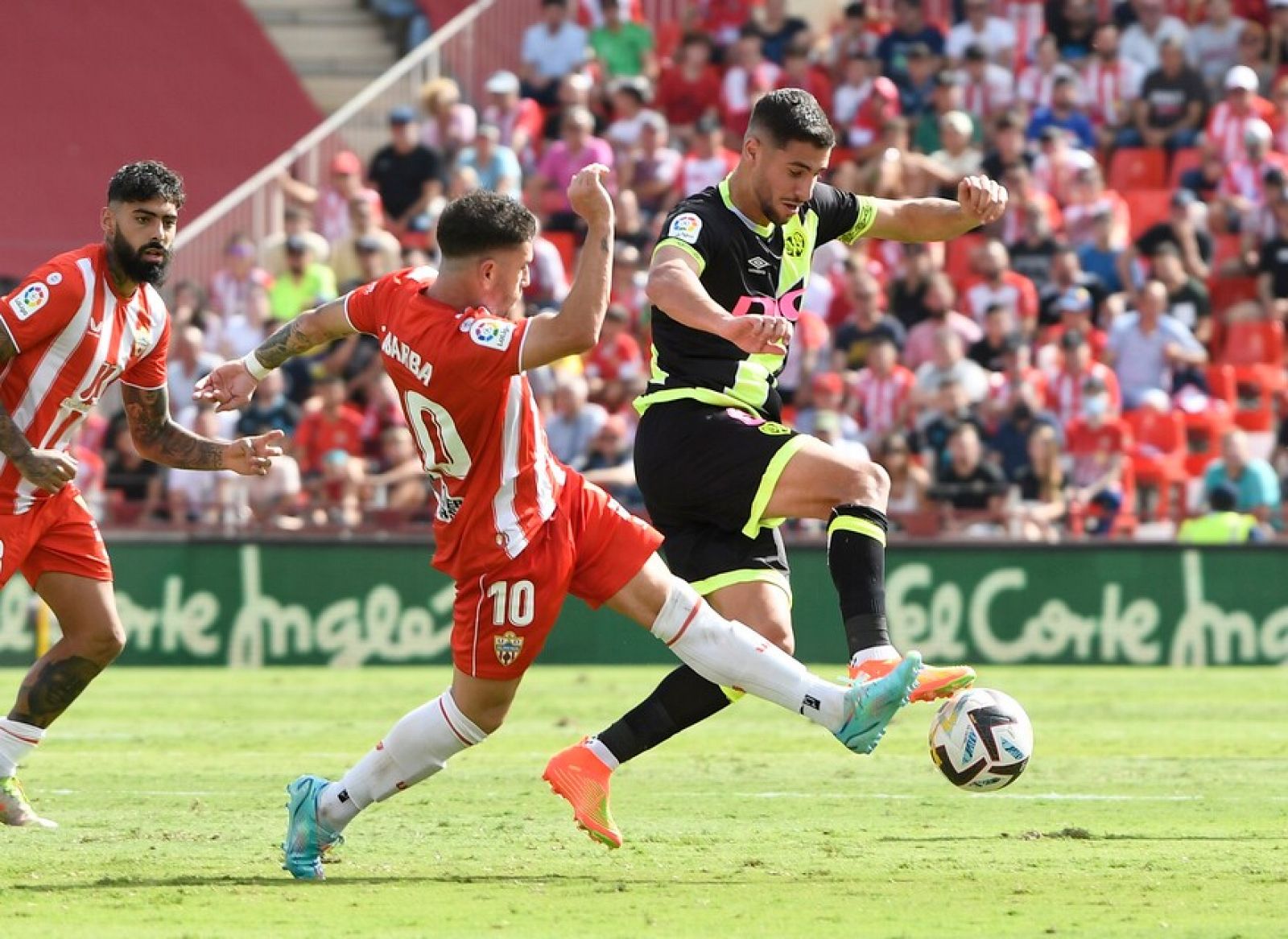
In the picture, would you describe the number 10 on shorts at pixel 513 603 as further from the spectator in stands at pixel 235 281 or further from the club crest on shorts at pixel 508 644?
the spectator in stands at pixel 235 281

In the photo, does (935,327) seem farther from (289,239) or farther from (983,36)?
(289,239)

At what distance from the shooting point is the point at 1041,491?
17.9 m

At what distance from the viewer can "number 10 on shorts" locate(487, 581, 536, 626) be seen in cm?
696

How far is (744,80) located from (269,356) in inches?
622

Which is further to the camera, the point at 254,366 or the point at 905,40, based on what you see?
the point at 905,40

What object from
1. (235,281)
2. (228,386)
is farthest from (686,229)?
(235,281)

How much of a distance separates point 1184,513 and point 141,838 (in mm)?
11570

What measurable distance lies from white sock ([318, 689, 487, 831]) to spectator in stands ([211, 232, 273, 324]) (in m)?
15.1

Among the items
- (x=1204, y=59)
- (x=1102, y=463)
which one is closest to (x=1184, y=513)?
(x=1102, y=463)

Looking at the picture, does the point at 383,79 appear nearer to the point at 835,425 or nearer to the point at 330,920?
the point at 835,425

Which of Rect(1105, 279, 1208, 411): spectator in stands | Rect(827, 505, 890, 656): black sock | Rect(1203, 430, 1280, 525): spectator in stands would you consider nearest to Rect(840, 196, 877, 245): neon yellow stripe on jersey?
Rect(827, 505, 890, 656): black sock

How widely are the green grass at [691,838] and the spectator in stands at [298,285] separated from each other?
26.8ft

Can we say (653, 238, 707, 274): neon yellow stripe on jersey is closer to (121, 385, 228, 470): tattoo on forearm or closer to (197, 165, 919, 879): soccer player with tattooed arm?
(197, 165, 919, 879): soccer player with tattooed arm

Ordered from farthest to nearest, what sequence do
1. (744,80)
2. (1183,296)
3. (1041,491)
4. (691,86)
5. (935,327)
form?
1. (691,86)
2. (744,80)
3. (1183,296)
4. (935,327)
5. (1041,491)
